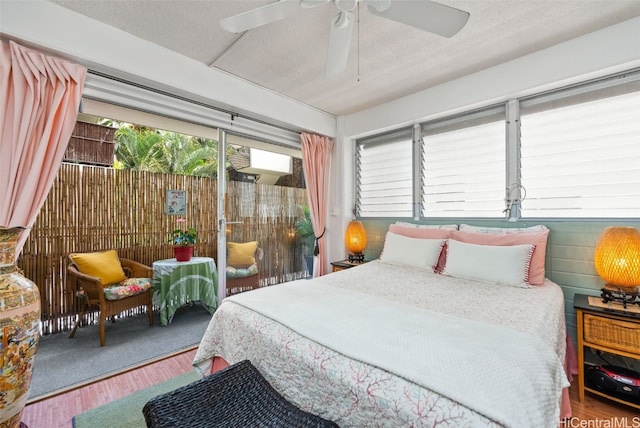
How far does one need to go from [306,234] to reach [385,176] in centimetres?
136

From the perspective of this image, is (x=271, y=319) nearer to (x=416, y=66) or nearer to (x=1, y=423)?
(x=1, y=423)

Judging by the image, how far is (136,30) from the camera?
2.15 meters

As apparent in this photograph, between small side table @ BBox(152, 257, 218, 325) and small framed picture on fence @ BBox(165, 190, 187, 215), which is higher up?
small framed picture on fence @ BBox(165, 190, 187, 215)

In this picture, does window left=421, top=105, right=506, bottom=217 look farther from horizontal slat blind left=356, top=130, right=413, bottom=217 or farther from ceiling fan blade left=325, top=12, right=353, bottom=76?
ceiling fan blade left=325, top=12, right=353, bottom=76

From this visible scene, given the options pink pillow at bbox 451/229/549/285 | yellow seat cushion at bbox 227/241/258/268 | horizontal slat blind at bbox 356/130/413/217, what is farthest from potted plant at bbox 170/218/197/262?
pink pillow at bbox 451/229/549/285

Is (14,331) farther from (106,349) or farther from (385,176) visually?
(385,176)

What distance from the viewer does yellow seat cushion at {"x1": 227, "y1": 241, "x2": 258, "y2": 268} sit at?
3.22 m

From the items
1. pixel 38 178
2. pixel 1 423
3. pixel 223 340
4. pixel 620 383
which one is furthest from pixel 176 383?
pixel 620 383

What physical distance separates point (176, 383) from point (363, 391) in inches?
69.0

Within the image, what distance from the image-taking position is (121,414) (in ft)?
5.71

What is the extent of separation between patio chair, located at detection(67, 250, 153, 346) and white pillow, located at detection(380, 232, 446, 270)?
8.54 feet

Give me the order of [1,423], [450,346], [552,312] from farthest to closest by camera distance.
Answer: [552,312] < [1,423] < [450,346]

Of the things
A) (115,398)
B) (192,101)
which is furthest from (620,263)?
(192,101)

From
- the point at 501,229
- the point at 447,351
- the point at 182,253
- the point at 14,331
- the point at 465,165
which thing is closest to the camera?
the point at 447,351
